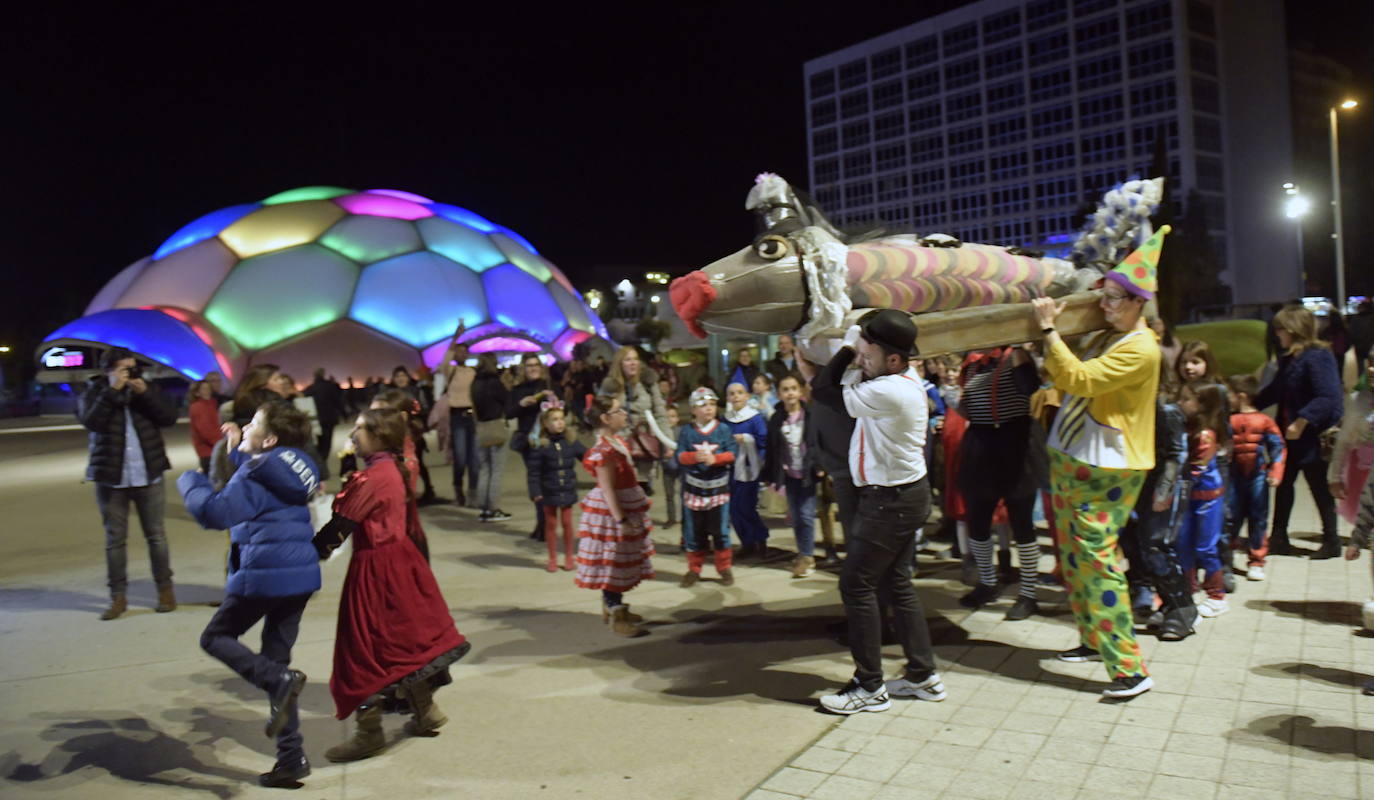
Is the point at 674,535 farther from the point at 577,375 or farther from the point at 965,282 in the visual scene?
the point at 577,375

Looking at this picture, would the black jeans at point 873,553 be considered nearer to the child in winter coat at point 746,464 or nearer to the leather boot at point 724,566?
the leather boot at point 724,566

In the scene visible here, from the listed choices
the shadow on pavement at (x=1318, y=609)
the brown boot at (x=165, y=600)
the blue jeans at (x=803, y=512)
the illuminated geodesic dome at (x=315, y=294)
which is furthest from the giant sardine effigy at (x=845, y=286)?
the illuminated geodesic dome at (x=315, y=294)

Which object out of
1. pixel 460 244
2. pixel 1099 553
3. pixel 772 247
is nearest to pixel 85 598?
pixel 772 247

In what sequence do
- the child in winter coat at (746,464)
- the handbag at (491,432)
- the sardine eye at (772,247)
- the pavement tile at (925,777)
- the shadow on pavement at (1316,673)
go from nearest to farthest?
the pavement tile at (925,777)
the shadow on pavement at (1316,673)
the sardine eye at (772,247)
the child in winter coat at (746,464)
the handbag at (491,432)

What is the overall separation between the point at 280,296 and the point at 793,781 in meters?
26.0

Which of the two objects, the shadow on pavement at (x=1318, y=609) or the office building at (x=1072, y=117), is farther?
the office building at (x=1072, y=117)

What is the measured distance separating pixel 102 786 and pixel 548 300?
28.1 metres

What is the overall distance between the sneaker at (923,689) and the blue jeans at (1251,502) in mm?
3296

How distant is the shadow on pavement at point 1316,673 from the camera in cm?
445

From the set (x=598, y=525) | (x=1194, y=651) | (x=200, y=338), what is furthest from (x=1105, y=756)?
(x=200, y=338)

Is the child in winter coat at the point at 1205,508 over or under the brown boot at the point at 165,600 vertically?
over

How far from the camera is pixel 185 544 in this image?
9.56m

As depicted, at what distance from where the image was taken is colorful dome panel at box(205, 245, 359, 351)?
26.0m

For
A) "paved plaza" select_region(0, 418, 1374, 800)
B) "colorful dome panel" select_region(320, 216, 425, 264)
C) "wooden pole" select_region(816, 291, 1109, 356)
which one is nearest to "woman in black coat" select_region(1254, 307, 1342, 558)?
"paved plaza" select_region(0, 418, 1374, 800)
